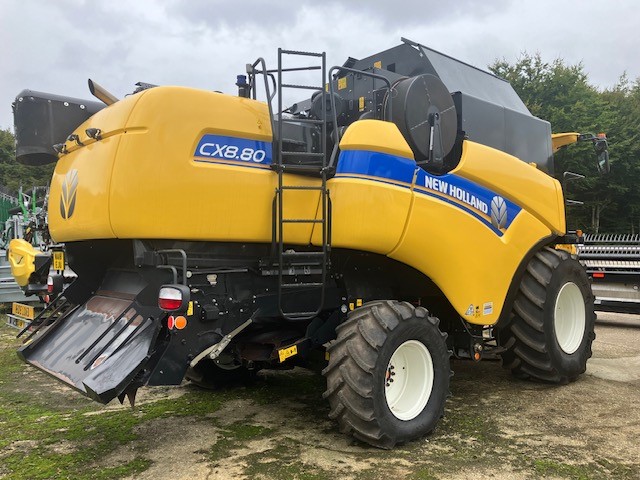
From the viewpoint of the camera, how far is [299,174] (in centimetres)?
397

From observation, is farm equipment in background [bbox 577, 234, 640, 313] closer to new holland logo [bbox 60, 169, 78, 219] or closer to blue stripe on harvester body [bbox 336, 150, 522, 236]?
blue stripe on harvester body [bbox 336, 150, 522, 236]

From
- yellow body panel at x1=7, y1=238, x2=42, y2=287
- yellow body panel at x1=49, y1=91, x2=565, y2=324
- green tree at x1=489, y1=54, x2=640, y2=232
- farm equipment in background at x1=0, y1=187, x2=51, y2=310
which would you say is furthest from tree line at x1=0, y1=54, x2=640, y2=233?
yellow body panel at x1=49, y1=91, x2=565, y2=324

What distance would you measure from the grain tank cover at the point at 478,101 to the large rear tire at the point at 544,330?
3.74 ft

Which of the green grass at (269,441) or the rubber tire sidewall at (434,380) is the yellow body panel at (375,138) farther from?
the green grass at (269,441)

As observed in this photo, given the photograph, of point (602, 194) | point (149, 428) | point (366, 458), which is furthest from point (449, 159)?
point (602, 194)

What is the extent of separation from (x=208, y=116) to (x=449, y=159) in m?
2.09

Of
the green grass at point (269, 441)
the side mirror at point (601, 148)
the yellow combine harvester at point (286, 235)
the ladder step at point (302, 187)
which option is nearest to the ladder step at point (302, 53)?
the yellow combine harvester at point (286, 235)

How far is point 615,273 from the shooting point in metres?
9.68

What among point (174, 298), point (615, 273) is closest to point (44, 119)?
point (174, 298)

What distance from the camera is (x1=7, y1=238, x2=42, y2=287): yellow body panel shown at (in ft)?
23.7

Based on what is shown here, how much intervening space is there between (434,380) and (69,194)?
3054 millimetres

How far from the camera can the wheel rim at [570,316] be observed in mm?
5833

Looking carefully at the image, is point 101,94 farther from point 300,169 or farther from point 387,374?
point 387,374

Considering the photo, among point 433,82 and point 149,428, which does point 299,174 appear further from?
point 149,428
